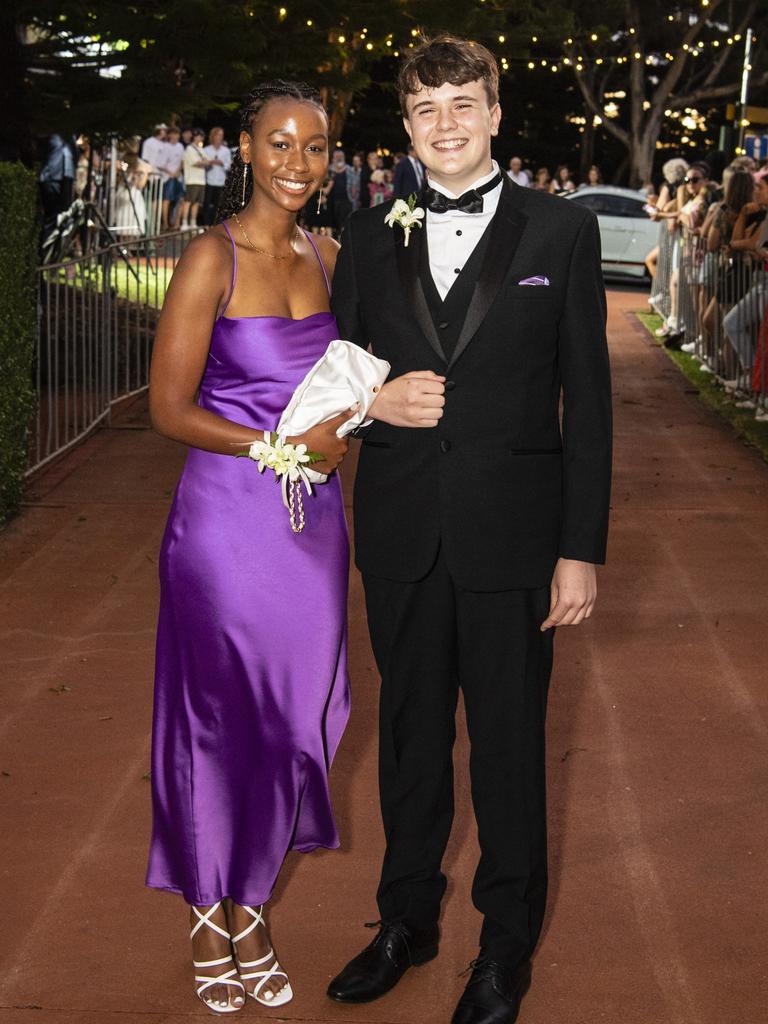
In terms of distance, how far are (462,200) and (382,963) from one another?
→ 1947mm

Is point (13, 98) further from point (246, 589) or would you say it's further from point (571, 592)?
point (571, 592)

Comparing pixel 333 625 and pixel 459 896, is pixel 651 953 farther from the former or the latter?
pixel 333 625

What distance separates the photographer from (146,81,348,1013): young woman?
3898mm

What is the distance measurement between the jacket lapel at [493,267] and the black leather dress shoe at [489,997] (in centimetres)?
151

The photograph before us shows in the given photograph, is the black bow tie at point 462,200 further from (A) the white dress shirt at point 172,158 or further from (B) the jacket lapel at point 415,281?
(A) the white dress shirt at point 172,158

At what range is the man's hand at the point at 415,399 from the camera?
3.63m

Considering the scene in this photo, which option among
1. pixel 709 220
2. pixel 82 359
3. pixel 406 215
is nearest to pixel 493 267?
pixel 406 215

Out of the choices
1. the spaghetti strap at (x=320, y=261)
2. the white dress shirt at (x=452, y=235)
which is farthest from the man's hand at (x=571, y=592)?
the spaghetti strap at (x=320, y=261)

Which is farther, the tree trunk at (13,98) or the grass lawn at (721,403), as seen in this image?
the tree trunk at (13,98)

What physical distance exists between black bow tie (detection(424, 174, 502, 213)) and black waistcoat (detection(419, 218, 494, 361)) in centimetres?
7

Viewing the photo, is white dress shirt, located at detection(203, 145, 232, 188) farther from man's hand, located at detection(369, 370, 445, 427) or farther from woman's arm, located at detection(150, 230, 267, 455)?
man's hand, located at detection(369, 370, 445, 427)

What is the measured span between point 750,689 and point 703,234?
34.2 ft

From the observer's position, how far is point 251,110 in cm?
402

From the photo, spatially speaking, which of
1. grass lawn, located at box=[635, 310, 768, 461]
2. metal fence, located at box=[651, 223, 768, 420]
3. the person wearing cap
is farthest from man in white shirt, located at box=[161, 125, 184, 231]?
grass lawn, located at box=[635, 310, 768, 461]
